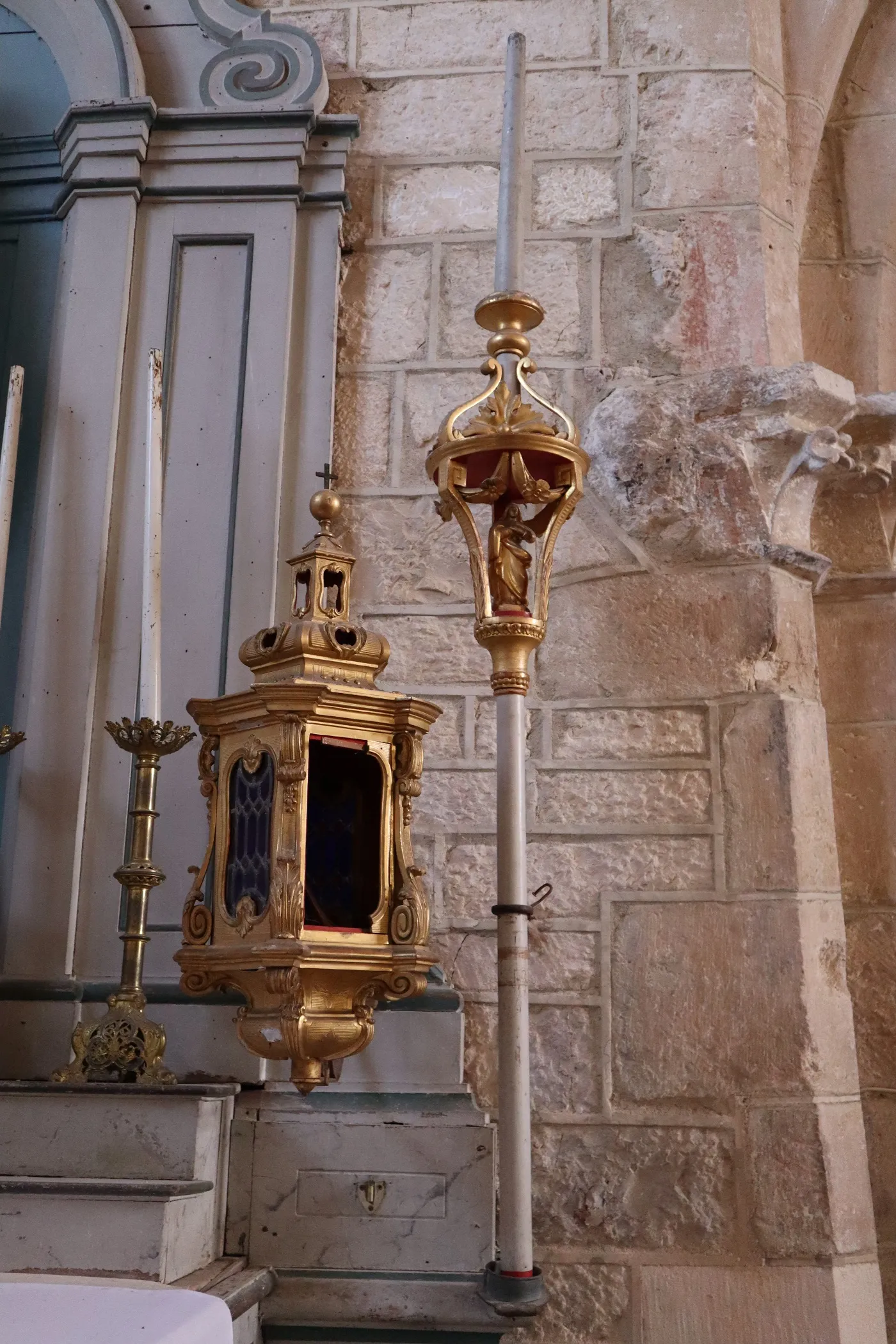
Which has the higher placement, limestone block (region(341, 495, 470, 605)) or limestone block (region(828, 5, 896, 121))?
limestone block (region(828, 5, 896, 121))

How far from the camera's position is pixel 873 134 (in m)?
2.95

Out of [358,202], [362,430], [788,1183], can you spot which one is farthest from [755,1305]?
[358,202]

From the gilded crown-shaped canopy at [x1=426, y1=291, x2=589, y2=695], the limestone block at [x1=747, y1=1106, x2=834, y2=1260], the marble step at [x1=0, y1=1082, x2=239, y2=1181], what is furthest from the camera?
the limestone block at [x1=747, y1=1106, x2=834, y2=1260]

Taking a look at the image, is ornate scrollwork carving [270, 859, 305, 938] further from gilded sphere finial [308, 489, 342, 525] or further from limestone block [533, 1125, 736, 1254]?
limestone block [533, 1125, 736, 1254]

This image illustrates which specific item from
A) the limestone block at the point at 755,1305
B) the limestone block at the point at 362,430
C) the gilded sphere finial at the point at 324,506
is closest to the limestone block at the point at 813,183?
the limestone block at the point at 362,430

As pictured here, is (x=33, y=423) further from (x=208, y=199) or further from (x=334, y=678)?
(x=334, y=678)

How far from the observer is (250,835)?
1.80 metres

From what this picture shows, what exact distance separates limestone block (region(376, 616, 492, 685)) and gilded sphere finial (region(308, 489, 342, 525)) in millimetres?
400

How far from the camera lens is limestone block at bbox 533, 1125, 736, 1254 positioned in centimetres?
200

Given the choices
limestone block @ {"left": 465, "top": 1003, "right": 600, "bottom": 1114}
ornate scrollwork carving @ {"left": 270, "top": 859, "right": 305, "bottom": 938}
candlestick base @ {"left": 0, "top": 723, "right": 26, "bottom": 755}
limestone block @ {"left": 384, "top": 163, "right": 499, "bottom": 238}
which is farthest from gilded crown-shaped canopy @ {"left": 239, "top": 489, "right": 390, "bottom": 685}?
limestone block @ {"left": 384, "top": 163, "right": 499, "bottom": 238}

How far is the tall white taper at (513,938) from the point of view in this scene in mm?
1687

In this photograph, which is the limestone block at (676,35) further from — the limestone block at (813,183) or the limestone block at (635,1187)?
the limestone block at (635,1187)

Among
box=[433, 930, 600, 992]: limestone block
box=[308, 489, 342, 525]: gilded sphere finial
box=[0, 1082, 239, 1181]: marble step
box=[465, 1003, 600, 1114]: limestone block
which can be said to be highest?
box=[308, 489, 342, 525]: gilded sphere finial

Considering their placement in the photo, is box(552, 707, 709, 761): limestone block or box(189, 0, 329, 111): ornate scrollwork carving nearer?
box(552, 707, 709, 761): limestone block
